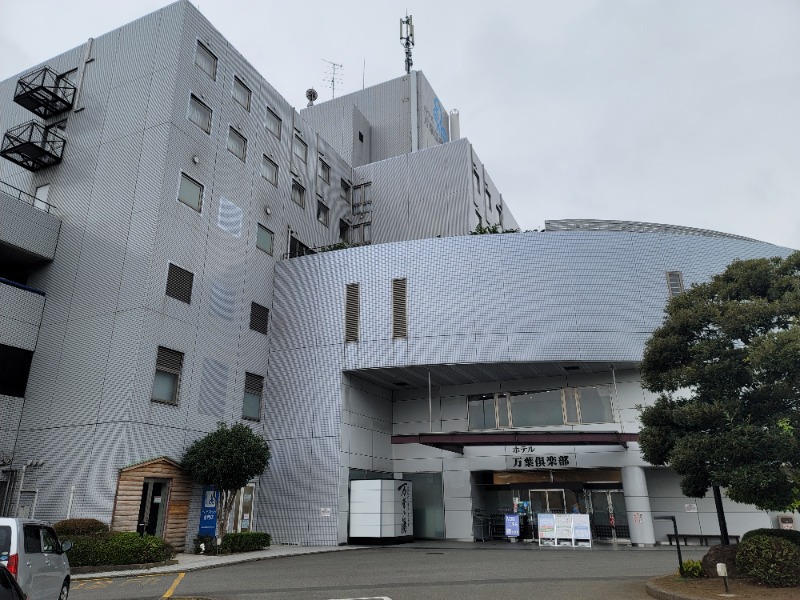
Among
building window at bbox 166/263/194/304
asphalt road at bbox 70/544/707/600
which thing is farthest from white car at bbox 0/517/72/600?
building window at bbox 166/263/194/304

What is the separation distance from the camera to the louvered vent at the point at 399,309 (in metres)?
27.4

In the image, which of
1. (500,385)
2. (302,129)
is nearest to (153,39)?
(302,129)

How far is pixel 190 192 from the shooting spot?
2603 cm

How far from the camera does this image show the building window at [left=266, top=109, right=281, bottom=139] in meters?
32.2

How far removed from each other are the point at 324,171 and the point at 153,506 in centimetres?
2265

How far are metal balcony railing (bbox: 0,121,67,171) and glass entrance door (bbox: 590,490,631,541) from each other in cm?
3028

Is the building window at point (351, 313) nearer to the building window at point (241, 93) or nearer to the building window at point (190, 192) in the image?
the building window at point (190, 192)

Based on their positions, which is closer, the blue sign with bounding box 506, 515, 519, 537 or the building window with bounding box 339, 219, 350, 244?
the blue sign with bounding box 506, 515, 519, 537

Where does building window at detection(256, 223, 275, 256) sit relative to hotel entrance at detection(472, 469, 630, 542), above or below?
above

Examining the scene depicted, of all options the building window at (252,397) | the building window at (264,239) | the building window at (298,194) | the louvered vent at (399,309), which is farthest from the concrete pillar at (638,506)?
the building window at (298,194)

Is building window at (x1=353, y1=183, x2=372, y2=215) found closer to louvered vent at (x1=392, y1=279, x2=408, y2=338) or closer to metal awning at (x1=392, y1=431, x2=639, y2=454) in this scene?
louvered vent at (x1=392, y1=279, x2=408, y2=338)

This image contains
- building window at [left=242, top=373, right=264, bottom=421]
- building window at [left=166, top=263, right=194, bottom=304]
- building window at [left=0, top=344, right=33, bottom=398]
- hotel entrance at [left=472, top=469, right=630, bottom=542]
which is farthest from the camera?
hotel entrance at [left=472, top=469, right=630, bottom=542]

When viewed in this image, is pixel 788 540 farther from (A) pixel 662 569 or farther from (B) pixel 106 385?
(B) pixel 106 385

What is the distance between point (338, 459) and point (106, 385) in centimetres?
1007
